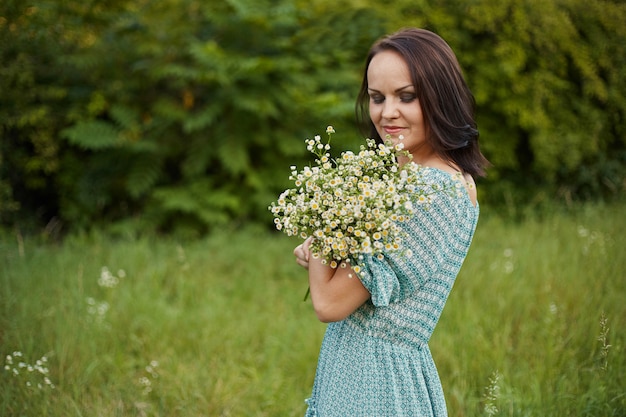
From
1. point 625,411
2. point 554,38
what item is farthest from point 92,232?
point 554,38

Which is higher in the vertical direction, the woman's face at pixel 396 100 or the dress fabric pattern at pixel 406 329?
the woman's face at pixel 396 100

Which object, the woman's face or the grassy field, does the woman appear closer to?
the woman's face

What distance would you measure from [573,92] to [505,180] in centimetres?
115

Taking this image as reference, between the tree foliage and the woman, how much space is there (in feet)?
12.0

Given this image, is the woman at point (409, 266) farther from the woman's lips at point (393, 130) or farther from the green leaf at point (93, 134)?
the green leaf at point (93, 134)

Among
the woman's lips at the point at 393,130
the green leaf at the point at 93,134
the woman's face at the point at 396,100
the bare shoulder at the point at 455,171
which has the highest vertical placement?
the woman's face at the point at 396,100

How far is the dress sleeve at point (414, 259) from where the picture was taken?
5.35ft

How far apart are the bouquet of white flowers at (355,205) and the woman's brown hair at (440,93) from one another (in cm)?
22

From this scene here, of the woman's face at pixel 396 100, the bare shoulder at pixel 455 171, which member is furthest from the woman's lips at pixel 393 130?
the bare shoulder at pixel 455 171

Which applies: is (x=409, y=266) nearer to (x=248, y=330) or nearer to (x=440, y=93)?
(x=440, y=93)

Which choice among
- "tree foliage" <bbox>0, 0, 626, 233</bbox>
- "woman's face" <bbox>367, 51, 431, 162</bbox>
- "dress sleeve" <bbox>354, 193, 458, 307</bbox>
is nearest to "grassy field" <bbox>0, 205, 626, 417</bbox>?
"tree foliage" <bbox>0, 0, 626, 233</bbox>

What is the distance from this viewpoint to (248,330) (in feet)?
12.9

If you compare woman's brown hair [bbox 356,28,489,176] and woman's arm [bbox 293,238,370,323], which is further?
woman's brown hair [bbox 356,28,489,176]

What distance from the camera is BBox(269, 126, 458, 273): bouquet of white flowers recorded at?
1.55 metres
